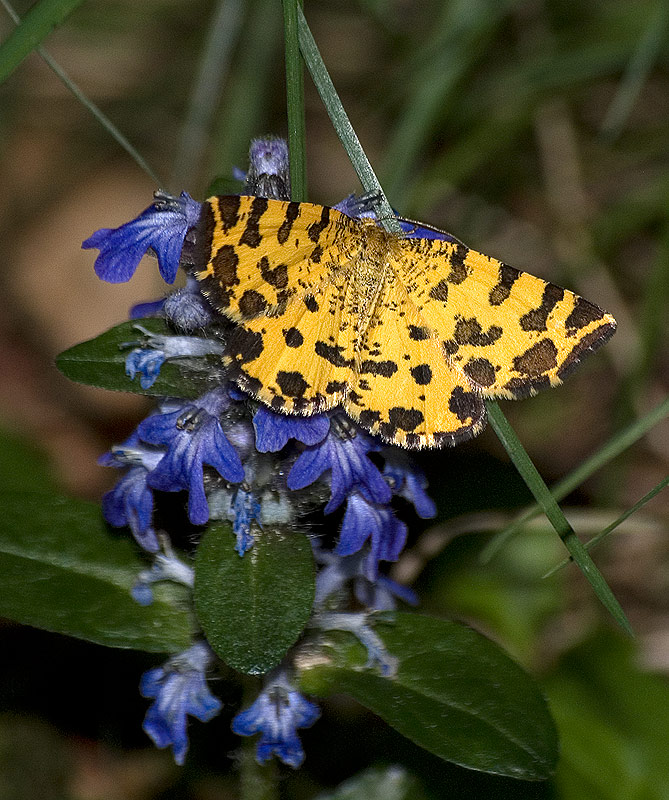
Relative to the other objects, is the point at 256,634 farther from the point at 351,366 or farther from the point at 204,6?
the point at 204,6

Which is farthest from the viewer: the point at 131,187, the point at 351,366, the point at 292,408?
the point at 131,187

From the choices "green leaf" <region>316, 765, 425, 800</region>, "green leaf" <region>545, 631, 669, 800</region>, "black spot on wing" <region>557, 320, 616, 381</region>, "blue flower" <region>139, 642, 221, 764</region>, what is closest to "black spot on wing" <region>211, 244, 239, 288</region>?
"black spot on wing" <region>557, 320, 616, 381</region>

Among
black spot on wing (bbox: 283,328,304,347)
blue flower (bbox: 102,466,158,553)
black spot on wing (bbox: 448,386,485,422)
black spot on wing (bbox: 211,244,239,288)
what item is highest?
black spot on wing (bbox: 211,244,239,288)

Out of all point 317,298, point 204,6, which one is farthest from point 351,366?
point 204,6

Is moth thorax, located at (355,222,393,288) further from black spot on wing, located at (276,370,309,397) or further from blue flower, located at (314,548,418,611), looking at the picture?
blue flower, located at (314,548,418,611)

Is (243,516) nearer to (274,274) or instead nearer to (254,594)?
(254,594)

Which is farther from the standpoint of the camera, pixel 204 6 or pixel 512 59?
pixel 204 6

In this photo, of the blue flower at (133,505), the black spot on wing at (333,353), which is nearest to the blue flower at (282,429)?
the black spot on wing at (333,353)
